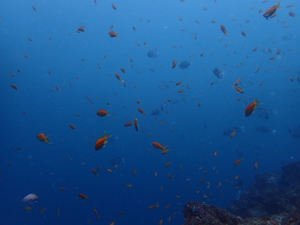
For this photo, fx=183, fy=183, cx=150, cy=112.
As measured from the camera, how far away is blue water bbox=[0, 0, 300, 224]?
25.8 m

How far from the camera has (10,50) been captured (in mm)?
36031

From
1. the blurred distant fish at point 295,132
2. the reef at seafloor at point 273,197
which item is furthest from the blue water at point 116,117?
the reef at seafloor at point 273,197

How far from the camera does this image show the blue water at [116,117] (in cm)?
2584

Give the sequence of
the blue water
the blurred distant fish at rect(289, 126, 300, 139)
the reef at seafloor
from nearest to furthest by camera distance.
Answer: the reef at seafloor
the blurred distant fish at rect(289, 126, 300, 139)
the blue water

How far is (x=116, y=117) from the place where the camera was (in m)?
42.6

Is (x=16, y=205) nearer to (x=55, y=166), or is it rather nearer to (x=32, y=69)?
(x=55, y=166)

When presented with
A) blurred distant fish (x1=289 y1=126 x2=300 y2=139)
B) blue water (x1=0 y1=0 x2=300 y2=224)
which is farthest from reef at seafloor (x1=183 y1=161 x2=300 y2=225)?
blue water (x1=0 y1=0 x2=300 y2=224)

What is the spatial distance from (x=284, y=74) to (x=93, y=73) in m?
75.5

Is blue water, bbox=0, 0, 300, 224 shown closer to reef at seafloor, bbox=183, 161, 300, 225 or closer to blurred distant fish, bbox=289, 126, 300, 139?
blurred distant fish, bbox=289, 126, 300, 139

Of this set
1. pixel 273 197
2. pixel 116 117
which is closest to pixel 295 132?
pixel 273 197

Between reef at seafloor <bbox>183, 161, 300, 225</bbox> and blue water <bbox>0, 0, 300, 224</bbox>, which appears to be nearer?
reef at seafloor <bbox>183, 161, 300, 225</bbox>

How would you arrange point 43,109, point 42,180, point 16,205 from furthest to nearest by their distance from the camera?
point 43,109, point 42,180, point 16,205

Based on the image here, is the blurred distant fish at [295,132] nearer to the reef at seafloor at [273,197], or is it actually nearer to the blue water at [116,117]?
the blue water at [116,117]

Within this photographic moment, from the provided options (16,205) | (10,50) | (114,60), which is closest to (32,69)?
(10,50)
